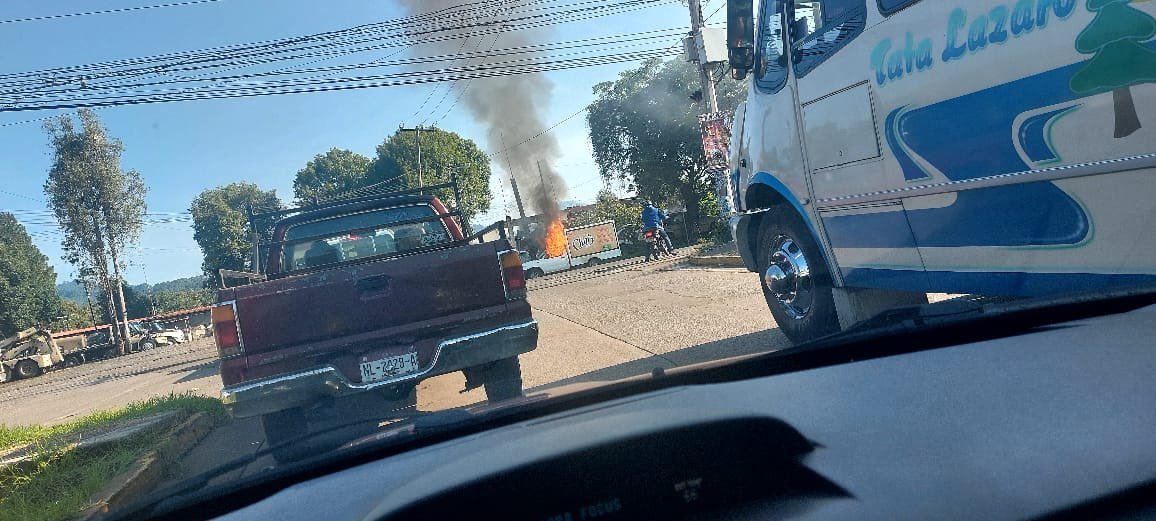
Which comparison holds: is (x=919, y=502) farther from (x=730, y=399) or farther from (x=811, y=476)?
(x=730, y=399)

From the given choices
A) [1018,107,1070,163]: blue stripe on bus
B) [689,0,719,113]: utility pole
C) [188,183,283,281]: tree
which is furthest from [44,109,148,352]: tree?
[1018,107,1070,163]: blue stripe on bus

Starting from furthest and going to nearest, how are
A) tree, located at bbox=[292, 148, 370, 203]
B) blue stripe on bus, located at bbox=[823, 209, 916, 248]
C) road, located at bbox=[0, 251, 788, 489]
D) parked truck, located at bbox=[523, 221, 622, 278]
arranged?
tree, located at bbox=[292, 148, 370, 203] → parked truck, located at bbox=[523, 221, 622, 278] → road, located at bbox=[0, 251, 788, 489] → blue stripe on bus, located at bbox=[823, 209, 916, 248]

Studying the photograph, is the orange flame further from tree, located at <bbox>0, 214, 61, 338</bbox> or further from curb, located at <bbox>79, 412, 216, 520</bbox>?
tree, located at <bbox>0, 214, 61, 338</bbox>

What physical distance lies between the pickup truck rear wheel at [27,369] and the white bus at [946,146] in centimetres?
3078

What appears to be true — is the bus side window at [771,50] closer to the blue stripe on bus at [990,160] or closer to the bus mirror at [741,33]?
the bus mirror at [741,33]

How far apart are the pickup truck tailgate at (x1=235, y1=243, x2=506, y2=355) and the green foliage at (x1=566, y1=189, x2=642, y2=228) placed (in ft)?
76.9

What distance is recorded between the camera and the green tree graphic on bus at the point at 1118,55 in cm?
205

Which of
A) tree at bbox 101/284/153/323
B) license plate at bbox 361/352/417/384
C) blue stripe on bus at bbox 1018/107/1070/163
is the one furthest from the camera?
tree at bbox 101/284/153/323

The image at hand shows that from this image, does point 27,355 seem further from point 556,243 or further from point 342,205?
point 342,205

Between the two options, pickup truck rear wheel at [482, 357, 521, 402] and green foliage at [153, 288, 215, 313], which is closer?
pickup truck rear wheel at [482, 357, 521, 402]

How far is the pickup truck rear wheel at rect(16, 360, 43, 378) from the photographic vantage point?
24750 millimetres

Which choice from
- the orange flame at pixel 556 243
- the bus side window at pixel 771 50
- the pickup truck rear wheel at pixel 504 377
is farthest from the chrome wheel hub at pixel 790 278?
the orange flame at pixel 556 243

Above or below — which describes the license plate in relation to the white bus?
below

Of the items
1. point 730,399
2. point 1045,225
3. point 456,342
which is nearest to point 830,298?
point 1045,225
